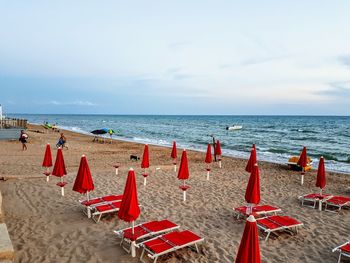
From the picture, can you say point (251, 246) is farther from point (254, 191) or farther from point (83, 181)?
point (83, 181)

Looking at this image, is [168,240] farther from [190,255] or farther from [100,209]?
[100,209]

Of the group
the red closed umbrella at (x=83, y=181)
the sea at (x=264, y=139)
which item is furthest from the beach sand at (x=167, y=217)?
the sea at (x=264, y=139)

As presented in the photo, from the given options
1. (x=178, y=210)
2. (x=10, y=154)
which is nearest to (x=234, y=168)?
(x=178, y=210)

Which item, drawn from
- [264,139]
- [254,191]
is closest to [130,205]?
[254,191]

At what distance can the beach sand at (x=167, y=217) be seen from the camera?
258 inches

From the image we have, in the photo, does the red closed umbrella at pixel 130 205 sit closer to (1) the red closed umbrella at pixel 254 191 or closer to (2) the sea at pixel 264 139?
(1) the red closed umbrella at pixel 254 191

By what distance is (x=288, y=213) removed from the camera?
952 cm

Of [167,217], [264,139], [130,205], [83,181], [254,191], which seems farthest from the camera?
A: [264,139]

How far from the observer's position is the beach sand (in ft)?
21.5

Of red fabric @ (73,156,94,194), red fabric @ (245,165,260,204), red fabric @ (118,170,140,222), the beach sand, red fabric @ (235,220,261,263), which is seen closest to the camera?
red fabric @ (235,220,261,263)

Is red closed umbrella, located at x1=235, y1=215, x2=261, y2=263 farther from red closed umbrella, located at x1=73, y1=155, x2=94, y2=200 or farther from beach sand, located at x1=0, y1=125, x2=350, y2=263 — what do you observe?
red closed umbrella, located at x1=73, y1=155, x2=94, y2=200

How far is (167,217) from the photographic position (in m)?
8.71

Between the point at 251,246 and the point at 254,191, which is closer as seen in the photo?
the point at 251,246

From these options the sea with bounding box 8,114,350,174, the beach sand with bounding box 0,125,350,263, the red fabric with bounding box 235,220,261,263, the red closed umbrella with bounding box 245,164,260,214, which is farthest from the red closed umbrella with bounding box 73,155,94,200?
the sea with bounding box 8,114,350,174
